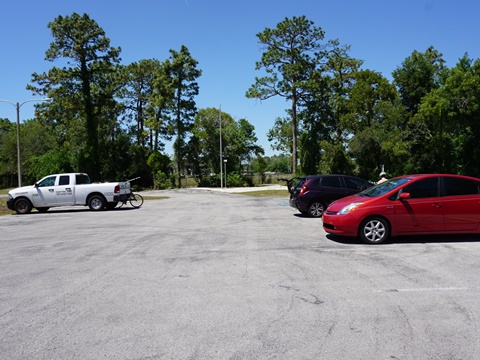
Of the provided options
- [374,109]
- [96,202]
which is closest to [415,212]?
[96,202]

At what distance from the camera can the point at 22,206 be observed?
2081 centimetres

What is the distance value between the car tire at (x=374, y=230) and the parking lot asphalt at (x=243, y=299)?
350 millimetres

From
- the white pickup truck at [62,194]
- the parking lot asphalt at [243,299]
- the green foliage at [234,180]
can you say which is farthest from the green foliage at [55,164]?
the parking lot asphalt at [243,299]

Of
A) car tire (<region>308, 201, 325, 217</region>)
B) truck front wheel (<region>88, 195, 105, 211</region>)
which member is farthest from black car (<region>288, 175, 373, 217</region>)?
truck front wheel (<region>88, 195, 105, 211</region>)

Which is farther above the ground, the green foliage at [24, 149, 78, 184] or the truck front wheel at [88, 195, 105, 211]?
the green foliage at [24, 149, 78, 184]

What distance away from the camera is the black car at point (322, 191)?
1549 centimetres

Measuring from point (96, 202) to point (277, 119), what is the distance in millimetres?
45389

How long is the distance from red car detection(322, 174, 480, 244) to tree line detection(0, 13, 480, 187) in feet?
85.5

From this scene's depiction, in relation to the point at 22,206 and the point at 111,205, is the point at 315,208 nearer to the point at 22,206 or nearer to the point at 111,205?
the point at 111,205

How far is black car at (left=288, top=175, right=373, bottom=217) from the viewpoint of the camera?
1549 centimetres

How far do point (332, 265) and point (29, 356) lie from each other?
5.16 metres

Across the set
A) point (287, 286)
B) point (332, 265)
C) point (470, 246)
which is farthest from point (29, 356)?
point (470, 246)

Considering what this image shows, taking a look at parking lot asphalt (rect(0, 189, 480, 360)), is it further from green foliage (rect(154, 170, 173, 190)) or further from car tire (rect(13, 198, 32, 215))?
green foliage (rect(154, 170, 173, 190))

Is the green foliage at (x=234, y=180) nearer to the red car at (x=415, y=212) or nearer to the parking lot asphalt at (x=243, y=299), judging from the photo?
the parking lot asphalt at (x=243, y=299)
